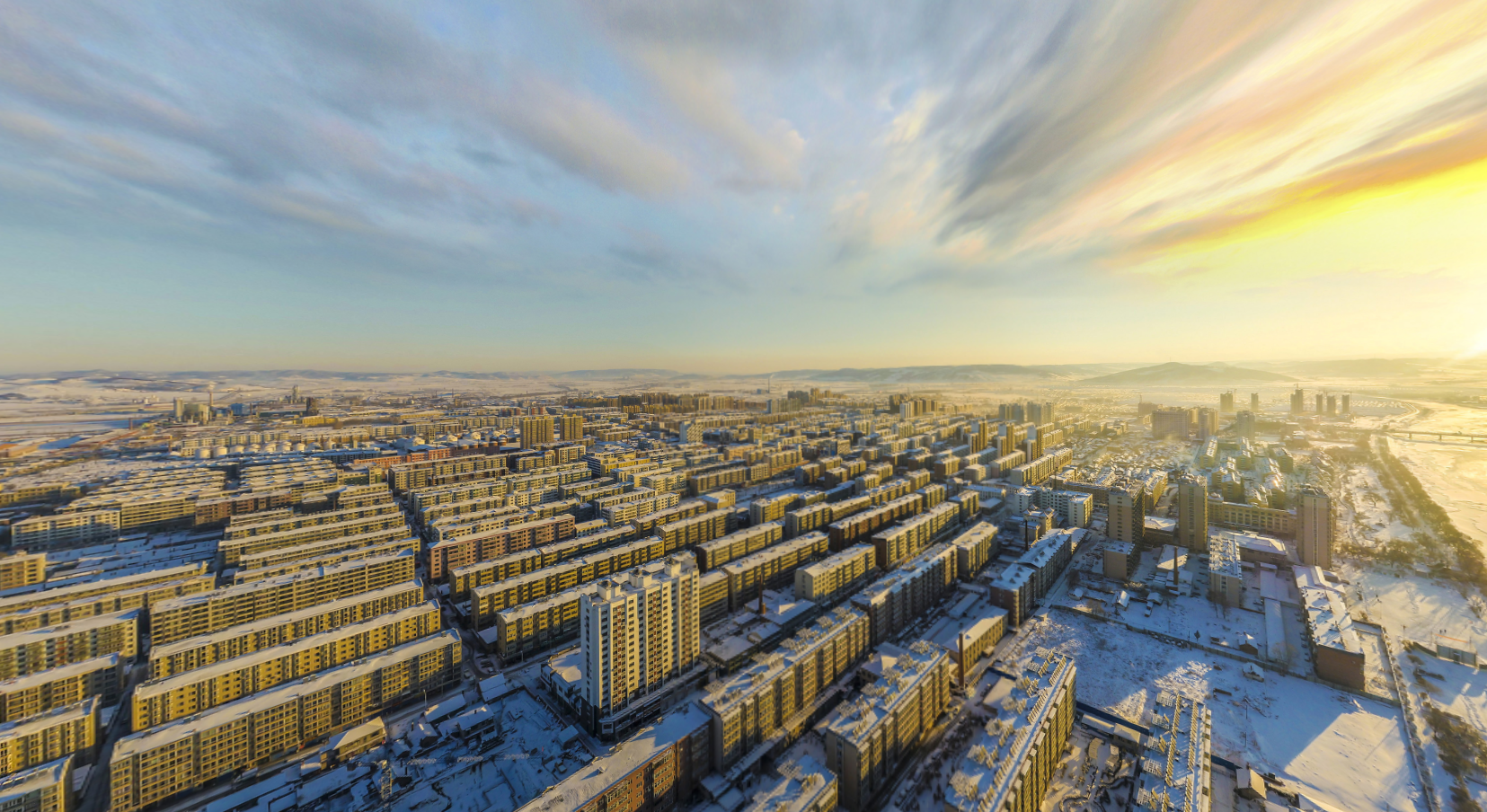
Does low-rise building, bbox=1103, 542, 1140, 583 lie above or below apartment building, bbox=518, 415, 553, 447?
below

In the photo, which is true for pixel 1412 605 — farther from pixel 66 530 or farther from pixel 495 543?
pixel 66 530

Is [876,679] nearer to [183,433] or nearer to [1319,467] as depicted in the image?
[1319,467]

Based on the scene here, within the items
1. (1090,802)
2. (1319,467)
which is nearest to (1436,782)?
(1090,802)

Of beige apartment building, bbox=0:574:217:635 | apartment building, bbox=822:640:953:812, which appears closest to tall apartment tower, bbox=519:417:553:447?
beige apartment building, bbox=0:574:217:635

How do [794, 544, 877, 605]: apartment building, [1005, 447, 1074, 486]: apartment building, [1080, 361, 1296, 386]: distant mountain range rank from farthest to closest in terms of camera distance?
1. [1080, 361, 1296, 386]: distant mountain range
2. [1005, 447, 1074, 486]: apartment building
3. [794, 544, 877, 605]: apartment building

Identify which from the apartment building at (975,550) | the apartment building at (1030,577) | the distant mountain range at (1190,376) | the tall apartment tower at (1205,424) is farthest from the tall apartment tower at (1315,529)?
the distant mountain range at (1190,376)

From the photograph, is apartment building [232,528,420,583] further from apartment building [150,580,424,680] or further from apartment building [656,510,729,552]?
apartment building [656,510,729,552]
